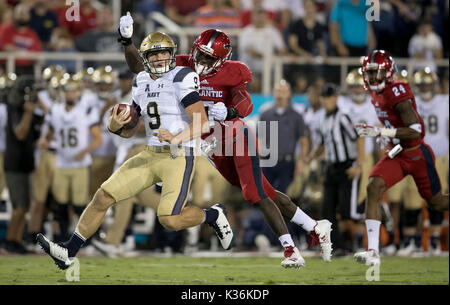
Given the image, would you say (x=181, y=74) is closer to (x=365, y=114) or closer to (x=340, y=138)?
(x=340, y=138)

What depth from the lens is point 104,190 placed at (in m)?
6.82

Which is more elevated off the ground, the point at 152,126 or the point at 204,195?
the point at 152,126

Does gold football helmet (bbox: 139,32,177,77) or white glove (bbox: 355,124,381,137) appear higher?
gold football helmet (bbox: 139,32,177,77)

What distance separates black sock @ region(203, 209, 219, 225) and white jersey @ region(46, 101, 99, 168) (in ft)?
10.5

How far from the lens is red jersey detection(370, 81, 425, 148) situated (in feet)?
26.9

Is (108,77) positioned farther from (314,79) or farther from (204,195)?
(314,79)

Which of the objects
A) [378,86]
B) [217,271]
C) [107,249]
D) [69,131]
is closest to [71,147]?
[69,131]

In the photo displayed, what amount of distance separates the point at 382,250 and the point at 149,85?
4.32 m

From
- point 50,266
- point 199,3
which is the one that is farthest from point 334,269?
point 199,3

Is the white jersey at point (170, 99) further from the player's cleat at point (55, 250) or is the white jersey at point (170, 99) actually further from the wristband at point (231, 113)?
the player's cleat at point (55, 250)

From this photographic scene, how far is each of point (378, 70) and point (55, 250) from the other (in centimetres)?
317

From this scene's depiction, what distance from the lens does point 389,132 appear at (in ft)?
26.2

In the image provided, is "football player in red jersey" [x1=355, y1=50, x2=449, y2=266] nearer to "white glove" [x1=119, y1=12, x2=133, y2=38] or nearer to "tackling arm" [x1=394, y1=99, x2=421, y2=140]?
"tackling arm" [x1=394, y1=99, x2=421, y2=140]

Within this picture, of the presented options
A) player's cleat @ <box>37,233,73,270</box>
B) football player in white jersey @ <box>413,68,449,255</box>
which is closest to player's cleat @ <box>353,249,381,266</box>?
player's cleat @ <box>37,233,73,270</box>
